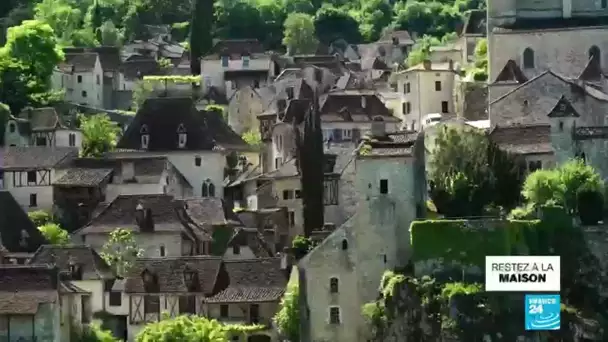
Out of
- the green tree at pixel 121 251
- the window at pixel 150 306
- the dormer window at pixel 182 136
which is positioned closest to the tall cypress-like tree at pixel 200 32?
the dormer window at pixel 182 136

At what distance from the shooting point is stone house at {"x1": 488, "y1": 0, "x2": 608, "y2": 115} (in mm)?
101312

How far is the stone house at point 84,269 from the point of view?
8838cm

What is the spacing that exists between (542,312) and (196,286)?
601 inches

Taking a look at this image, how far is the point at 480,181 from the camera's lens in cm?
8531

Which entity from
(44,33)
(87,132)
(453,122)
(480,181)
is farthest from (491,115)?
(44,33)

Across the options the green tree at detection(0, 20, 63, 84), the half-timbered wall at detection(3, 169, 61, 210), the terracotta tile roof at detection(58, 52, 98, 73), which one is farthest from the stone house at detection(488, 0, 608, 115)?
the terracotta tile roof at detection(58, 52, 98, 73)

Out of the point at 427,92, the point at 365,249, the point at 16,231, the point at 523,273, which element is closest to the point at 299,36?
the point at 427,92

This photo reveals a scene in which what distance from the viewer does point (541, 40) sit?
10188cm

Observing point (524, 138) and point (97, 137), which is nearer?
point (524, 138)

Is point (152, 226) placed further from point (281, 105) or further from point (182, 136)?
point (281, 105)

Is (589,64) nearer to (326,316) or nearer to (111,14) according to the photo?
(326,316)

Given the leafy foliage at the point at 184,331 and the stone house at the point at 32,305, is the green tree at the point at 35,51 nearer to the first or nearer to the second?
the stone house at the point at 32,305

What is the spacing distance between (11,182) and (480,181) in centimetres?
2581

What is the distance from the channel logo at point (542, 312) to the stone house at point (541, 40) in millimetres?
22323
